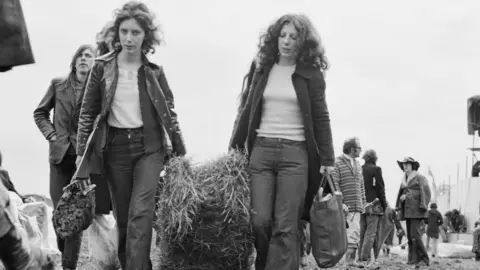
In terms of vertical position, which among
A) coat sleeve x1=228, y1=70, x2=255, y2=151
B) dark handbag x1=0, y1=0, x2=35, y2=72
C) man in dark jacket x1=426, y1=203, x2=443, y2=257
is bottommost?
man in dark jacket x1=426, y1=203, x2=443, y2=257

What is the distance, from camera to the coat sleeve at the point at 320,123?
7.98m

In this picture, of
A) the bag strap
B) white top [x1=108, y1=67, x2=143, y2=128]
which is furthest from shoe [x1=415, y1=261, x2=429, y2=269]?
white top [x1=108, y1=67, x2=143, y2=128]

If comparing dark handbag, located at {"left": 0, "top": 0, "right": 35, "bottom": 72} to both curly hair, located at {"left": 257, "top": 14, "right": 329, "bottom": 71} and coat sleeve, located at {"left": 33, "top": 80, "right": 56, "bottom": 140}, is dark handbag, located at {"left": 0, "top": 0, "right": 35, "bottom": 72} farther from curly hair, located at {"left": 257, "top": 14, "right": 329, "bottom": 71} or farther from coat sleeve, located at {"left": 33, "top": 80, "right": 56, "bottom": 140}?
coat sleeve, located at {"left": 33, "top": 80, "right": 56, "bottom": 140}

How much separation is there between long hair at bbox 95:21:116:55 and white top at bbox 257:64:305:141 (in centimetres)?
133

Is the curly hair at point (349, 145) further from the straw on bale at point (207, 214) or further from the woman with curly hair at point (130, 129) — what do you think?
the woman with curly hair at point (130, 129)

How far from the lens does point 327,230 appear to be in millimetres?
8133

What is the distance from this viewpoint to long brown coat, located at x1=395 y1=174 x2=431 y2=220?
16.6 meters

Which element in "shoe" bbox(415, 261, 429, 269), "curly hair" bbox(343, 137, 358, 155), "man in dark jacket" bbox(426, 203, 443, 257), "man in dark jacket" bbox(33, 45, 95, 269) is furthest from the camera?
"man in dark jacket" bbox(426, 203, 443, 257)

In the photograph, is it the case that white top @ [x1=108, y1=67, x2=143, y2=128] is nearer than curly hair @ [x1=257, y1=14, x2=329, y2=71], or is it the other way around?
white top @ [x1=108, y1=67, x2=143, y2=128]

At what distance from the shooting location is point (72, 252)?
28.8ft

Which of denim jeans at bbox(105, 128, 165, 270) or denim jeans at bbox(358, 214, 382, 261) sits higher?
denim jeans at bbox(105, 128, 165, 270)

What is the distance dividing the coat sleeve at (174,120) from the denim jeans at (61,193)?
1323 millimetres

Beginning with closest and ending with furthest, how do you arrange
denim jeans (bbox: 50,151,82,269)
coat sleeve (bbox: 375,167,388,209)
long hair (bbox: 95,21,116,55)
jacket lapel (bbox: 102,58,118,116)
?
jacket lapel (bbox: 102,58,118,116) → long hair (bbox: 95,21,116,55) → denim jeans (bbox: 50,151,82,269) → coat sleeve (bbox: 375,167,388,209)

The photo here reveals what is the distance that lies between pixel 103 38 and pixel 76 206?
1.44 metres
